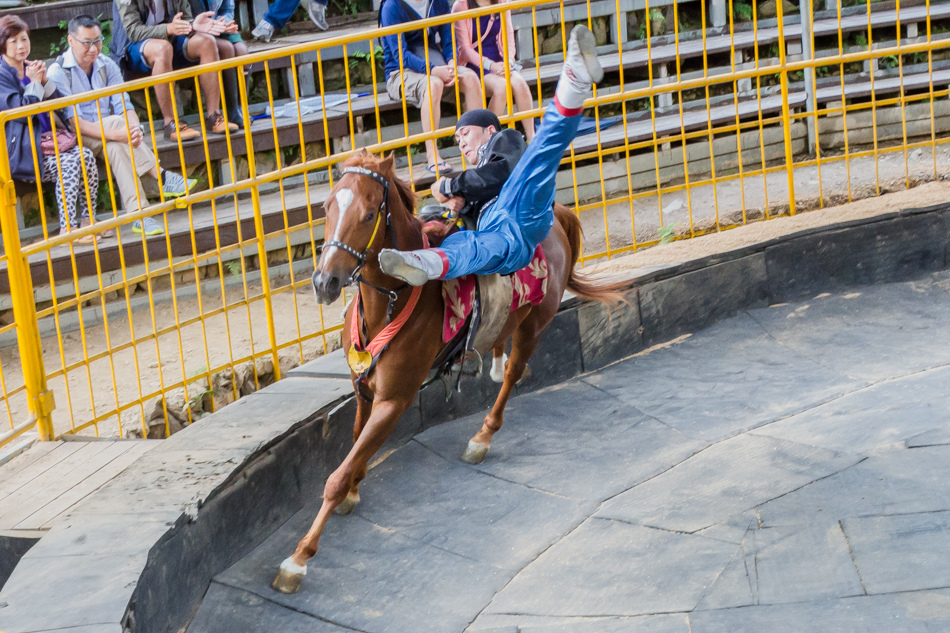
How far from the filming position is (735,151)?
34.6 feet

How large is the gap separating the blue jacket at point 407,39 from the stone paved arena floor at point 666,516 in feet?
9.75

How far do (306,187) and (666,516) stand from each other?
8.34 feet

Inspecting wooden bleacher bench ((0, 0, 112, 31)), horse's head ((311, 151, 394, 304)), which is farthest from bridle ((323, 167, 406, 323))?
wooden bleacher bench ((0, 0, 112, 31))

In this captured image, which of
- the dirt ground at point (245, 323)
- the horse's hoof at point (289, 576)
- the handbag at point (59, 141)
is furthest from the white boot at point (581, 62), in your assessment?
the handbag at point (59, 141)

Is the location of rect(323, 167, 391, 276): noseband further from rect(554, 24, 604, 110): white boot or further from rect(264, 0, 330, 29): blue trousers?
rect(264, 0, 330, 29): blue trousers

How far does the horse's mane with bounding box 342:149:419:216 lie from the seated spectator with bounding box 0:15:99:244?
3545mm

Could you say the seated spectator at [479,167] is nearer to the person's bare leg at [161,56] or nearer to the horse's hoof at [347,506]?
the horse's hoof at [347,506]

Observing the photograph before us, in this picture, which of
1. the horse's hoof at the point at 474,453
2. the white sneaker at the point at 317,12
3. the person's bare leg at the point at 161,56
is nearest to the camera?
the horse's hoof at the point at 474,453

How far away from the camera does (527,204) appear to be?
5.02 metres

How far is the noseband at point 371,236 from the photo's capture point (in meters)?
4.26

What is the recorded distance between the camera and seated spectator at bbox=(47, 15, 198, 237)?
7.60 meters

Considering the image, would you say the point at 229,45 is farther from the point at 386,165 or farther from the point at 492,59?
the point at 386,165

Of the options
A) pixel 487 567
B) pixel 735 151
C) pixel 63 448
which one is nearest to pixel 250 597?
pixel 487 567

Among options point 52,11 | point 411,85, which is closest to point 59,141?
point 52,11
